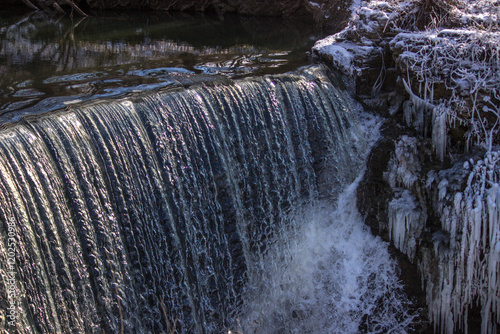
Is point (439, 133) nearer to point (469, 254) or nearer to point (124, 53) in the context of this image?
point (469, 254)

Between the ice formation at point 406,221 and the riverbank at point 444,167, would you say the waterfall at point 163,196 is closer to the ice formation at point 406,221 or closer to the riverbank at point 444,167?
the ice formation at point 406,221

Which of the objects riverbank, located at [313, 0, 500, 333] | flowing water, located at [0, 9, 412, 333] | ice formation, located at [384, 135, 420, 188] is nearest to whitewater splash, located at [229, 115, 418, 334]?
flowing water, located at [0, 9, 412, 333]

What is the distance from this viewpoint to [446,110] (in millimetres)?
4457

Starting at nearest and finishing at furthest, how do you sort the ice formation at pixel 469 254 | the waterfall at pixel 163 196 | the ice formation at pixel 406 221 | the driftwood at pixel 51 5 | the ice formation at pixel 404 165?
the waterfall at pixel 163 196 < the ice formation at pixel 469 254 < the ice formation at pixel 406 221 < the ice formation at pixel 404 165 < the driftwood at pixel 51 5

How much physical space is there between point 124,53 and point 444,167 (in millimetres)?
4133

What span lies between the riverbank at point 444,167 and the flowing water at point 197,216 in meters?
0.31

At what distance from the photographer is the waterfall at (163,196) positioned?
3.34m

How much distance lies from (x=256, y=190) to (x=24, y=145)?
1.97 metres

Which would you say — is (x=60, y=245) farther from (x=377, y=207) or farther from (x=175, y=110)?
(x=377, y=207)

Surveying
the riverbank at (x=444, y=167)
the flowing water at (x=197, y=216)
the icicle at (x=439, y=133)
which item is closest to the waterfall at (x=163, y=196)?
the flowing water at (x=197, y=216)

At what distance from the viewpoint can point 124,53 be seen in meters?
6.39

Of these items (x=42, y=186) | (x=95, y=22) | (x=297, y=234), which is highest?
(x=95, y=22)

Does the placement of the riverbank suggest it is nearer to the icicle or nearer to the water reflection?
the icicle

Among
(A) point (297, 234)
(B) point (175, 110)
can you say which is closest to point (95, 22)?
(B) point (175, 110)
